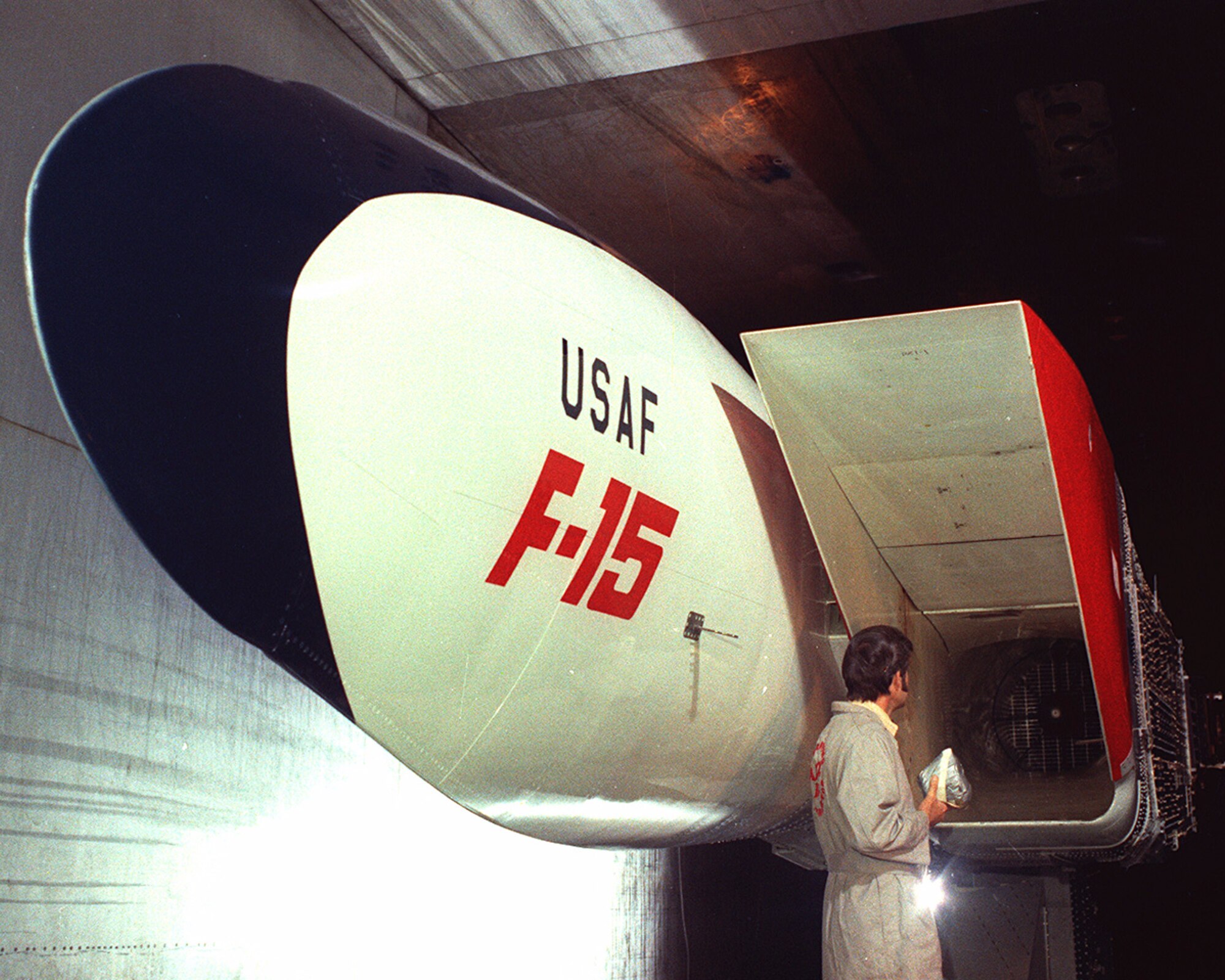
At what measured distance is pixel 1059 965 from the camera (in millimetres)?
4445

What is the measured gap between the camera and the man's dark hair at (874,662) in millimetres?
2791

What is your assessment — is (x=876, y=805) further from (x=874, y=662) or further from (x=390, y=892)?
(x=390, y=892)

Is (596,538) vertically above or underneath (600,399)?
underneath

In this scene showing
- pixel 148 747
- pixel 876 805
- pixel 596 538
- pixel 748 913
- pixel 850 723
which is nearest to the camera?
pixel 596 538

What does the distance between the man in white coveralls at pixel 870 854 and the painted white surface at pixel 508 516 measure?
0.29m

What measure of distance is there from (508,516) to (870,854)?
1144 millimetres

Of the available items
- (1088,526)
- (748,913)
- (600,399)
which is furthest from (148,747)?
(748,913)


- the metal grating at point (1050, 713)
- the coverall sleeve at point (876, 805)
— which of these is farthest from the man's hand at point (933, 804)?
the metal grating at point (1050, 713)

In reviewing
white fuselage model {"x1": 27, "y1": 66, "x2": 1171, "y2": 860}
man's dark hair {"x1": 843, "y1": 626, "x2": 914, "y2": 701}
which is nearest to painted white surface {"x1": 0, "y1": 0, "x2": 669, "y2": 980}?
white fuselage model {"x1": 27, "y1": 66, "x2": 1171, "y2": 860}

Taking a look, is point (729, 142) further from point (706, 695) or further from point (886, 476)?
point (706, 695)

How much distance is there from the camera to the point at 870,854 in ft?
8.46

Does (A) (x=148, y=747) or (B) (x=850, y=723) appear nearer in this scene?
(B) (x=850, y=723)

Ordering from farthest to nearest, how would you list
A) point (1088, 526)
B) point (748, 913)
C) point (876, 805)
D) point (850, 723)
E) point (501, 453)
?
point (748, 913) < point (1088, 526) < point (850, 723) < point (876, 805) < point (501, 453)

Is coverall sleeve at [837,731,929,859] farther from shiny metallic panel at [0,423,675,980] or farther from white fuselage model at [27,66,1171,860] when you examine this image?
shiny metallic panel at [0,423,675,980]
